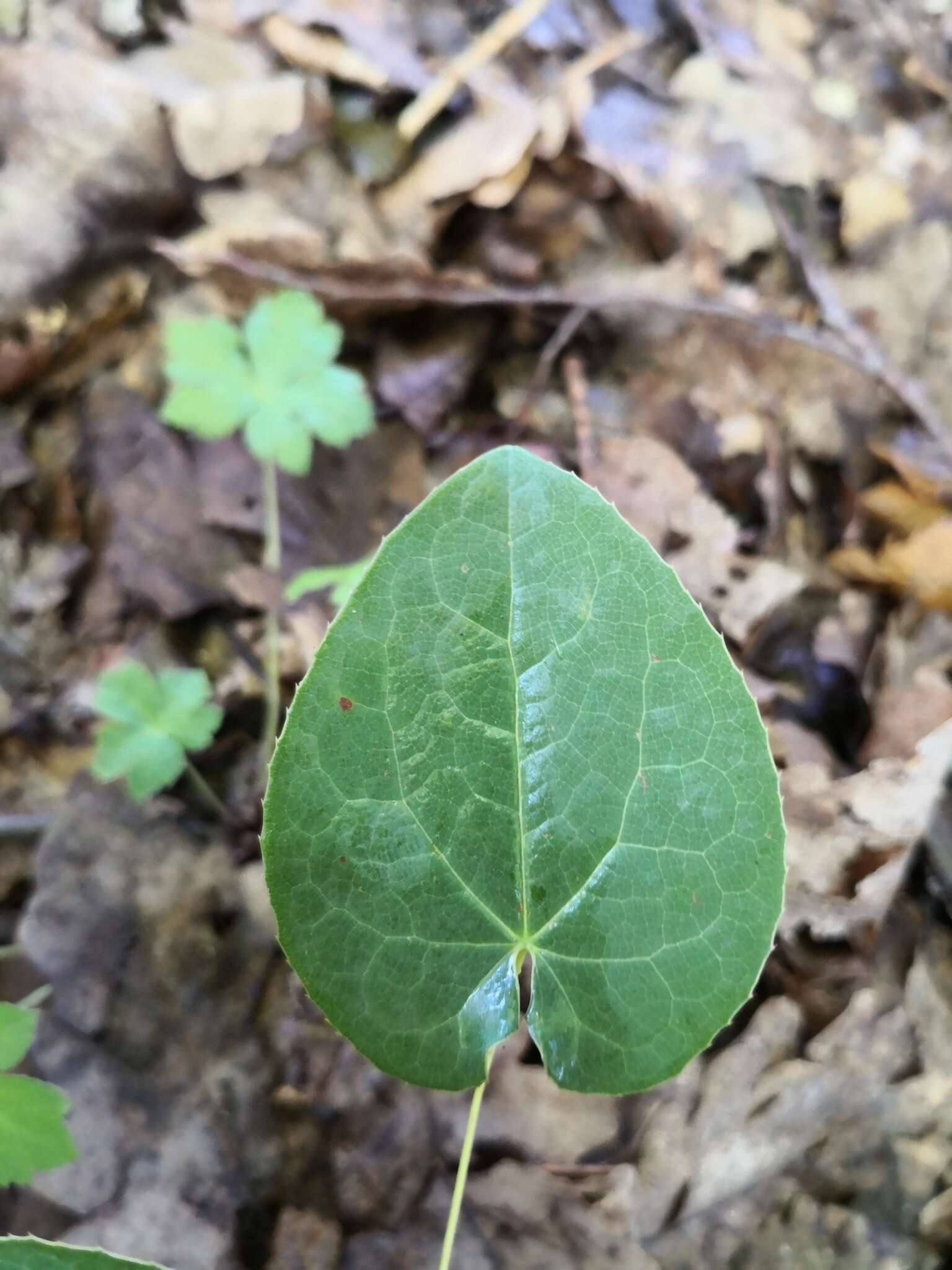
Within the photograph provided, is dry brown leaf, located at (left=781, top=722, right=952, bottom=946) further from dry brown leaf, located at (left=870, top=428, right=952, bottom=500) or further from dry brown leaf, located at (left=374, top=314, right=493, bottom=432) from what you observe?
dry brown leaf, located at (left=374, top=314, right=493, bottom=432)

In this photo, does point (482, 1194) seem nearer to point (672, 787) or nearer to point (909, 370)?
point (672, 787)

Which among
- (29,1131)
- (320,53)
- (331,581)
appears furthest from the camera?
(320,53)

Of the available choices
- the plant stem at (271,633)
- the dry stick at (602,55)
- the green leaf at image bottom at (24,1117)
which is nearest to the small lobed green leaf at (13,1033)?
the green leaf at image bottom at (24,1117)

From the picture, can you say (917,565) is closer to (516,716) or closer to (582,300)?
(582,300)

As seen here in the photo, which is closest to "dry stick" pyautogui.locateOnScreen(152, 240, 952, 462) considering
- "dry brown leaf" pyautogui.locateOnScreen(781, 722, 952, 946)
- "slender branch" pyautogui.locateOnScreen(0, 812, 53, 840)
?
"dry brown leaf" pyautogui.locateOnScreen(781, 722, 952, 946)

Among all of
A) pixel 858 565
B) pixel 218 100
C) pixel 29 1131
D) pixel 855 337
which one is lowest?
pixel 29 1131

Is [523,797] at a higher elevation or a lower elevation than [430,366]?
higher

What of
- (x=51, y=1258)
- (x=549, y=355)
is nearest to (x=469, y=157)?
(x=549, y=355)

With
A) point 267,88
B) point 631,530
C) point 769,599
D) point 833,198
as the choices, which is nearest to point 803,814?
point 769,599
